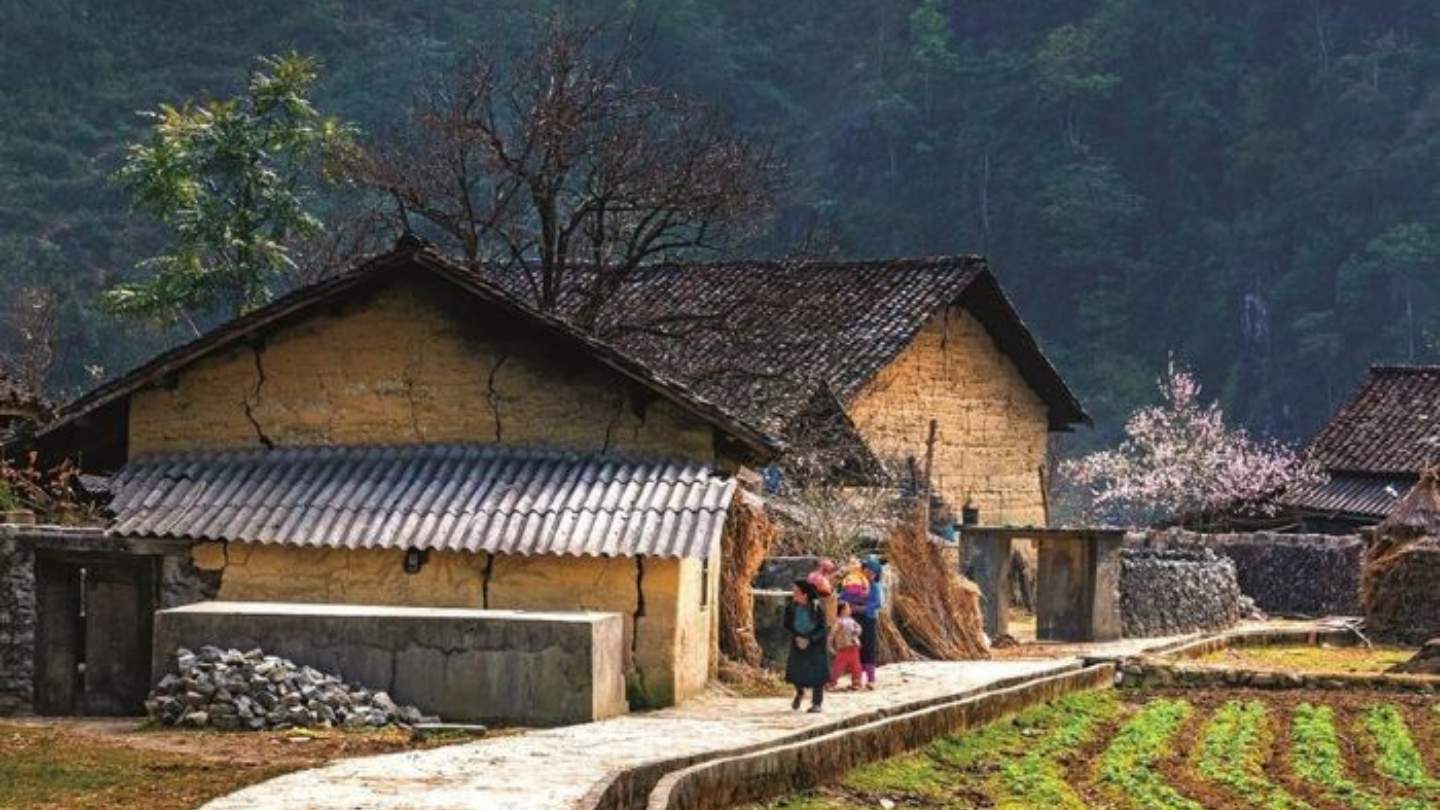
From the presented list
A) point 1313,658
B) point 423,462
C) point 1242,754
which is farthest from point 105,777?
point 1313,658

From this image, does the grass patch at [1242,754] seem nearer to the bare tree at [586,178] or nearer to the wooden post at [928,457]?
the wooden post at [928,457]

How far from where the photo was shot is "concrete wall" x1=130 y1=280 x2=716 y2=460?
92.2 feet

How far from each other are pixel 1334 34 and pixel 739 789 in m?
97.4

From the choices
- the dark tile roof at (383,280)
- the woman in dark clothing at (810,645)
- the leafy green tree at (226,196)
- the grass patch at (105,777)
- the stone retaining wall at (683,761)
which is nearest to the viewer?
the grass patch at (105,777)

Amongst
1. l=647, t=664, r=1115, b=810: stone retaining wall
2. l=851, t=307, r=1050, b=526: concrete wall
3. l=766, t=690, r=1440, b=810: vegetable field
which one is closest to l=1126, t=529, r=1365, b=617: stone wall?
l=851, t=307, r=1050, b=526: concrete wall

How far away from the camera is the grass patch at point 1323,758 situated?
952 inches

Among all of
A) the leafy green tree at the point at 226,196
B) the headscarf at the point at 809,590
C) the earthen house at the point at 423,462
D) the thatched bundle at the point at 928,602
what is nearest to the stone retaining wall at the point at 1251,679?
the thatched bundle at the point at 928,602

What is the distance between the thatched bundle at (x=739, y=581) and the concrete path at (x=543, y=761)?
169 centimetres

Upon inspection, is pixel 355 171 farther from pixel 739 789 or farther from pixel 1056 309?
pixel 1056 309

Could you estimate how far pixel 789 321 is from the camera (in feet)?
163

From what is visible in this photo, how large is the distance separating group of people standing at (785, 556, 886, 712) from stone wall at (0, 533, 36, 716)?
278 inches


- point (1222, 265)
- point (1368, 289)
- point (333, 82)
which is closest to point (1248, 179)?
point (1222, 265)

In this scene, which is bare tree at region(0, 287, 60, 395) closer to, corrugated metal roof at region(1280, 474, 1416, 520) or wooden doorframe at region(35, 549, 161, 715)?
wooden doorframe at region(35, 549, 161, 715)

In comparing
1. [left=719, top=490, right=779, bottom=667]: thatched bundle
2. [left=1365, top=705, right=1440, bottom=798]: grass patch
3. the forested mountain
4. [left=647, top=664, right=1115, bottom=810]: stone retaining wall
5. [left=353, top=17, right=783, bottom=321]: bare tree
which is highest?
the forested mountain
